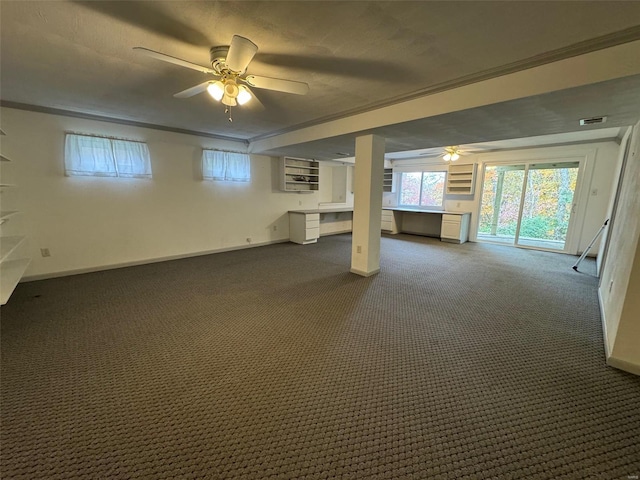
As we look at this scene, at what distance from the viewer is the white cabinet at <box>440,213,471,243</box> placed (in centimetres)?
629

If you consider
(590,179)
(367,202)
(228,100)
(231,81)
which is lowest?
(367,202)

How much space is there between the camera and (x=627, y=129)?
3.72m

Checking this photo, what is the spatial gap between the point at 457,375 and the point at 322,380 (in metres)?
0.99

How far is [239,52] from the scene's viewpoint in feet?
5.51

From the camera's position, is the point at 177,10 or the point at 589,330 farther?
the point at 589,330

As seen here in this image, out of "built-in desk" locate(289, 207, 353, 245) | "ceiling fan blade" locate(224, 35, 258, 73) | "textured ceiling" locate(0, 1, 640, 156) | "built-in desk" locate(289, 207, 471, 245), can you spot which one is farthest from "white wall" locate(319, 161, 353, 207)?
"ceiling fan blade" locate(224, 35, 258, 73)

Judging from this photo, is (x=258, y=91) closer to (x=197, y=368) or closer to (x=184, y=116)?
(x=184, y=116)

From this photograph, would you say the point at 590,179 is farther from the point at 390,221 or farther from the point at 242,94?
the point at 242,94

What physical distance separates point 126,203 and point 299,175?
3621 millimetres

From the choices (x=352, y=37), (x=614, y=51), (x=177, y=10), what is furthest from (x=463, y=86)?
(x=177, y=10)

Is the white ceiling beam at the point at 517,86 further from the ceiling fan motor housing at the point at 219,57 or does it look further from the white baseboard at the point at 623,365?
the white baseboard at the point at 623,365

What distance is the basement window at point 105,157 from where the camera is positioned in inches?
144

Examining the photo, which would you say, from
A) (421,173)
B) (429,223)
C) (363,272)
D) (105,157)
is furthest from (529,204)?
(105,157)

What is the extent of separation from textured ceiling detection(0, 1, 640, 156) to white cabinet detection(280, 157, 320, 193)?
9.82ft
